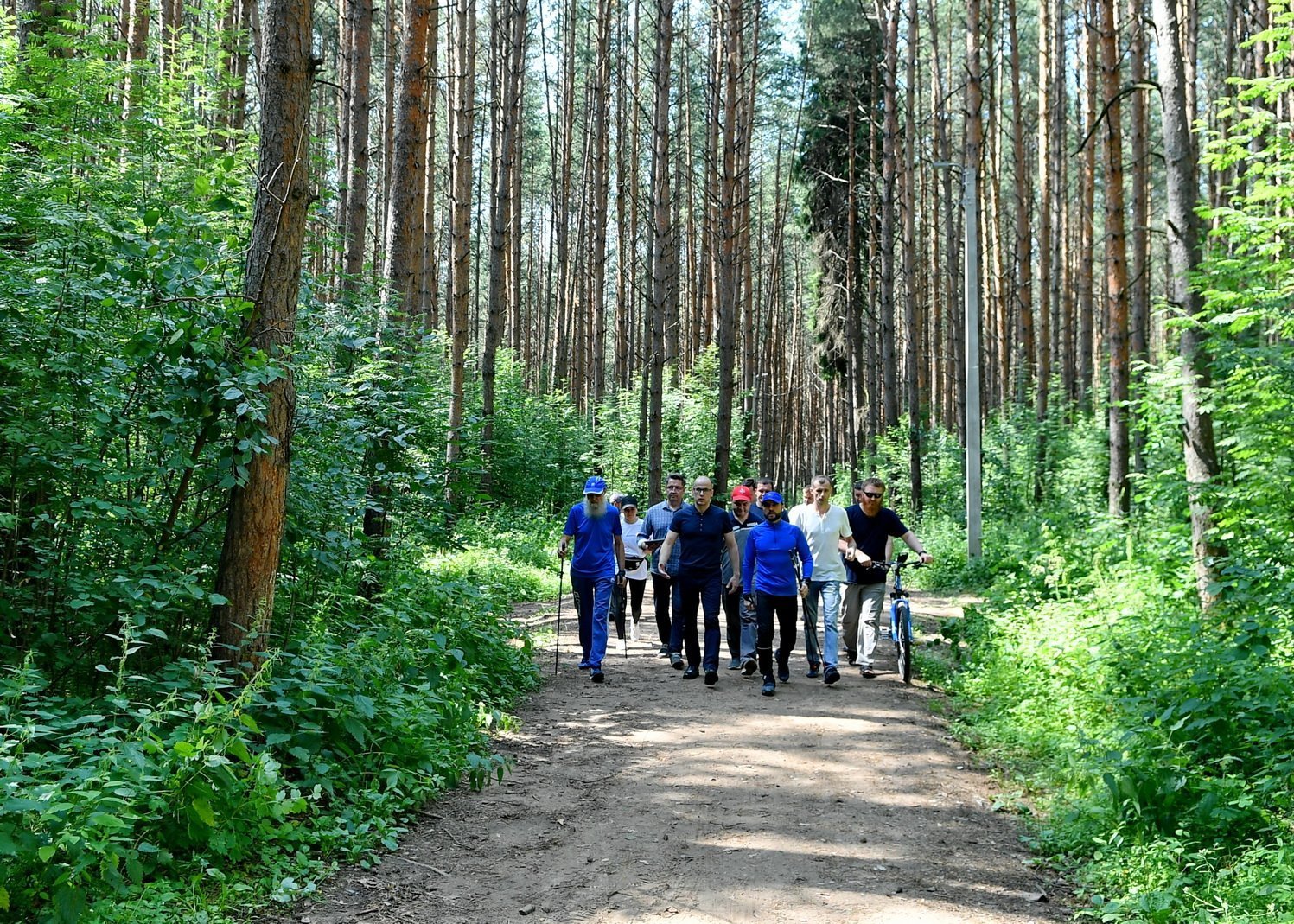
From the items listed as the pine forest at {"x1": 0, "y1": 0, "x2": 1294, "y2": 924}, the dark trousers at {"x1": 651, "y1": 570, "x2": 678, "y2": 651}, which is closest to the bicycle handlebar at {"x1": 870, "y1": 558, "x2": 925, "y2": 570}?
the pine forest at {"x1": 0, "y1": 0, "x2": 1294, "y2": 924}

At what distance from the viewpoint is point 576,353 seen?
3628 centimetres

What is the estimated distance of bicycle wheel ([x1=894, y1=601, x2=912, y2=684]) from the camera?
9.85m

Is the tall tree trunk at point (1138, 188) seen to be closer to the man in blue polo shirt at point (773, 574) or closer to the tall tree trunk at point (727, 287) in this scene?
the tall tree trunk at point (727, 287)

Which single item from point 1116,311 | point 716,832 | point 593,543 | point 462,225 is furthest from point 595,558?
point 462,225

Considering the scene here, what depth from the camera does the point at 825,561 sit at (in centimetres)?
1020

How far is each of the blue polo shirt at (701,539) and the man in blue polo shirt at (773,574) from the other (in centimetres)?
32

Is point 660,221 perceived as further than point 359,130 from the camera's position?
Yes

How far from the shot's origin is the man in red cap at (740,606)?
400 inches

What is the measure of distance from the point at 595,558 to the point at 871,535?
300 centimetres

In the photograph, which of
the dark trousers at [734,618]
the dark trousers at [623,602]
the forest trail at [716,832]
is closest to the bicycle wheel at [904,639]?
the forest trail at [716,832]

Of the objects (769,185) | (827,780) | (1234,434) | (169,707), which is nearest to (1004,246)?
(769,185)

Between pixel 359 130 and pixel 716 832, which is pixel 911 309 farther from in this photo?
pixel 716 832

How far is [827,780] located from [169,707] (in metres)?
4.20

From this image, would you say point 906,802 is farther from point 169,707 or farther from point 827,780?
point 169,707
